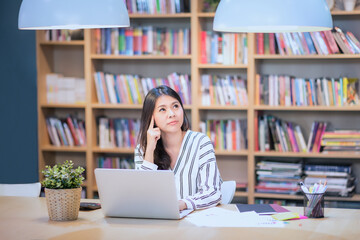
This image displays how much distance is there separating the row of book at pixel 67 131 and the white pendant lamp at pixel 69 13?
2588 mm

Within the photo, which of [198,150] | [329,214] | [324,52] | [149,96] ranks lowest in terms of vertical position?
[329,214]

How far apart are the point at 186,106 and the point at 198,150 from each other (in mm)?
1713

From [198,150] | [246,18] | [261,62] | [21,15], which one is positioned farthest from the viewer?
[261,62]

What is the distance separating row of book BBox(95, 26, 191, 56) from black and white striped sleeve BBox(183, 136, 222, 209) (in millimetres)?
1878

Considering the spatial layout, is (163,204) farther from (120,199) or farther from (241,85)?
(241,85)

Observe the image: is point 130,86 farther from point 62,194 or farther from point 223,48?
point 62,194

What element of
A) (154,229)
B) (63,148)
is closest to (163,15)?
(63,148)

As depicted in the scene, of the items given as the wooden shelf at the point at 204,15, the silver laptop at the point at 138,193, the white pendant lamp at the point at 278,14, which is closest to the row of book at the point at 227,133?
the wooden shelf at the point at 204,15

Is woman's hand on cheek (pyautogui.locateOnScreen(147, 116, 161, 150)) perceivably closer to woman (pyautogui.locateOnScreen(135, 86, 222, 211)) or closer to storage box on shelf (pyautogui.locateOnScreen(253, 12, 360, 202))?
woman (pyautogui.locateOnScreen(135, 86, 222, 211))

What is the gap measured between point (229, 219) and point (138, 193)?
0.42m

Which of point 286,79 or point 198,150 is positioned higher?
point 286,79

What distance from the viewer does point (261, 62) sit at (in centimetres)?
496

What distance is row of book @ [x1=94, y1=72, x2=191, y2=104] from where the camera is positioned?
4.86 m

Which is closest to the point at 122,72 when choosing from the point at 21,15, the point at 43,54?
the point at 43,54
